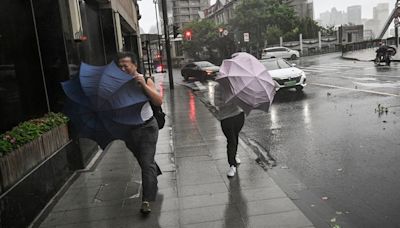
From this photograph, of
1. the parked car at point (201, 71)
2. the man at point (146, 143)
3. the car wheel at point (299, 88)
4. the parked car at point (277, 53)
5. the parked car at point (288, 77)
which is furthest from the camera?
the parked car at point (277, 53)

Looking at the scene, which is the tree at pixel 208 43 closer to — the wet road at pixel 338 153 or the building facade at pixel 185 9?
the wet road at pixel 338 153

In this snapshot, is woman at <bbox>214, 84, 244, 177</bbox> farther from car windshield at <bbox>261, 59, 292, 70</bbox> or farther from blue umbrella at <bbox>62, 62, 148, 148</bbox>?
car windshield at <bbox>261, 59, 292, 70</bbox>

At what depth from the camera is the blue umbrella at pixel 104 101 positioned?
411 cm

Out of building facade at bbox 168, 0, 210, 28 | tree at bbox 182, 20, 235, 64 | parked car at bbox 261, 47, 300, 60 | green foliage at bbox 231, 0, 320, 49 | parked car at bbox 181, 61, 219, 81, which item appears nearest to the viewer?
parked car at bbox 181, 61, 219, 81

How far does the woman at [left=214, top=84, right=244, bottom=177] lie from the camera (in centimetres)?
576

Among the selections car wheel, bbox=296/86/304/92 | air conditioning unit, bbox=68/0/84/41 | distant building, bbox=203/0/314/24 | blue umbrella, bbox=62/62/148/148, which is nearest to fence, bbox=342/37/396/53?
distant building, bbox=203/0/314/24

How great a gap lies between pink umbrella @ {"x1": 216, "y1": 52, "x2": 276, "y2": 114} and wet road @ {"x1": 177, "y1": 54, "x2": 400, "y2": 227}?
1209 mm

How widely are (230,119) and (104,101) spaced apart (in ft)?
7.23

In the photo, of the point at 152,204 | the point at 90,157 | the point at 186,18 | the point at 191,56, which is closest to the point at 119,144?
the point at 90,157

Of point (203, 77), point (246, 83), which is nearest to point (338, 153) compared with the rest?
point (246, 83)

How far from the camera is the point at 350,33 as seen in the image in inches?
2349

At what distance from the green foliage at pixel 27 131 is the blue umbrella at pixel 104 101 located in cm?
63

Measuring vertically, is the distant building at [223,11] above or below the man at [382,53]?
above

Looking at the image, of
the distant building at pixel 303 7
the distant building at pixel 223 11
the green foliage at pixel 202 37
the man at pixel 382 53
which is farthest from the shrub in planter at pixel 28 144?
the distant building at pixel 223 11
